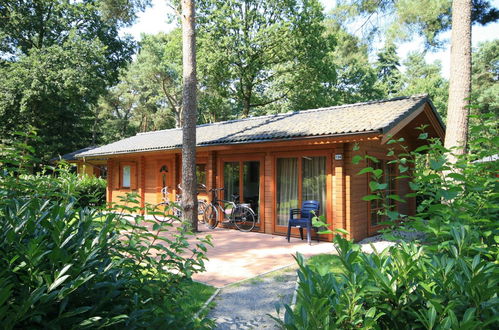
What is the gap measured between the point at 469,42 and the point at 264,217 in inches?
248

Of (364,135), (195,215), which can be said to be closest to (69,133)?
(195,215)

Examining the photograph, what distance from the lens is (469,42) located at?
6672mm

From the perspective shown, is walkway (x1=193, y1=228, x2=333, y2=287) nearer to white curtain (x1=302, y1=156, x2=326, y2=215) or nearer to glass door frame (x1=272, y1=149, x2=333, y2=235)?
glass door frame (x1=272, y1=149, x2=333, y2=235)

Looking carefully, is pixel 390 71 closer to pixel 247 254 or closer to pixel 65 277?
pixel 247 254

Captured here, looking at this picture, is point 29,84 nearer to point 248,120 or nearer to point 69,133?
point 69,133

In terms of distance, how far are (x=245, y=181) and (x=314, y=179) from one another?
243 cm

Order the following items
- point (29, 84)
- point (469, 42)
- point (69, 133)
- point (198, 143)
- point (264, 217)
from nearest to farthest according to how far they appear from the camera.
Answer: point (469, 42), point (264, 217), point (198, 143), point (29, 84), point (69, 133)

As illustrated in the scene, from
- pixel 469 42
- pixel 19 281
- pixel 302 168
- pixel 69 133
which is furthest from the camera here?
pixel 69 133

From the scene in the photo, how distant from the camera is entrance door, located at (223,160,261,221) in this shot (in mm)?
10109

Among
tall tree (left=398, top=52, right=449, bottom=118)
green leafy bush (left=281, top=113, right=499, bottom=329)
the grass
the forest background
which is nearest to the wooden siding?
the grass

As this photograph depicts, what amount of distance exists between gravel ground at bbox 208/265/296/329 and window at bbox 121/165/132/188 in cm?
1116

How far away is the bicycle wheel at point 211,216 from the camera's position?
10.5m

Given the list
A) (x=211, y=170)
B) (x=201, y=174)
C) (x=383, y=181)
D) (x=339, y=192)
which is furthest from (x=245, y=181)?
(x=383, y=181)

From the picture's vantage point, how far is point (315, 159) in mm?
8656
